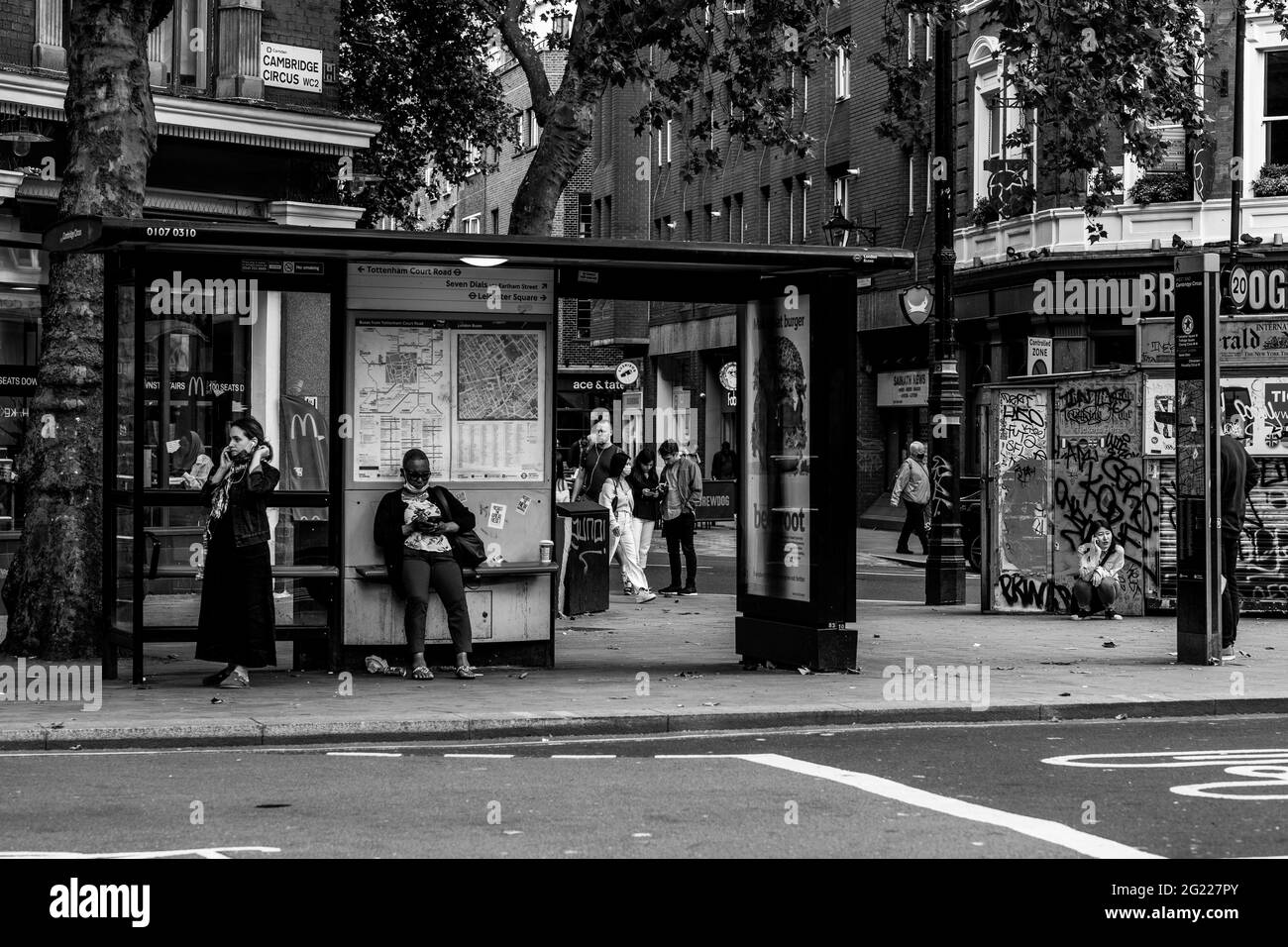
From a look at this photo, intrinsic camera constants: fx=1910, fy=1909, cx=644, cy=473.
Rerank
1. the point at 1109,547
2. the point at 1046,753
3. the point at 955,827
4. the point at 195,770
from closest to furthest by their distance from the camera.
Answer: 1. the point at 955,827
2. the point at 195,770
3. the point at 1046,753
4. the point at 1109,547

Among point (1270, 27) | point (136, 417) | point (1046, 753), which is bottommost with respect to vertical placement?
point (1046, 753)

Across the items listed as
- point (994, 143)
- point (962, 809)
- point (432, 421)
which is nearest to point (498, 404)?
point (432, 421)

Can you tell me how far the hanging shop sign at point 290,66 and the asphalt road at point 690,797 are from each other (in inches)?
488

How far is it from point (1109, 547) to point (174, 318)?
969 cm

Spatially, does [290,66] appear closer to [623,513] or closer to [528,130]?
[623,513]

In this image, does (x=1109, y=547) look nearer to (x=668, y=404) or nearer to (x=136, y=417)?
(x=136, y=417)

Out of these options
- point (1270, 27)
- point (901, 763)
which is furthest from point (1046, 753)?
point (1270, 27)

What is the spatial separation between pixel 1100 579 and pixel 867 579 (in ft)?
23.7

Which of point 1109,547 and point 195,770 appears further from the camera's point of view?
point 1109,547

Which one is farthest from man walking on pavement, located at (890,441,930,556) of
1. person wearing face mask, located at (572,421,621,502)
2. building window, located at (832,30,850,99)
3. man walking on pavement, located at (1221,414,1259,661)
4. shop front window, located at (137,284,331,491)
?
shop front window, located at (137,284,331,491)

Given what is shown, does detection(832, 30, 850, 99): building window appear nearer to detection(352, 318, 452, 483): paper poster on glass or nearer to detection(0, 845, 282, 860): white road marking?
detection(352, 318, 452, 483): paper poster on glass

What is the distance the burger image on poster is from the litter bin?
4753 millimetres

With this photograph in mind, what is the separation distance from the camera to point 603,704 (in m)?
11.8

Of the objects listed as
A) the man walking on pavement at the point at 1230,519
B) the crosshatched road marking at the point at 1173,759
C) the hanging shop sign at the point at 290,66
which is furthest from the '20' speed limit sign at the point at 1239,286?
the hanging shop sign at the point at 290,66
